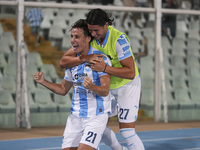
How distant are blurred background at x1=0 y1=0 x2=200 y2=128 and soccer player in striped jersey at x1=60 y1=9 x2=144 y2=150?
3.88 m

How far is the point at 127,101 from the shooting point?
203 inches

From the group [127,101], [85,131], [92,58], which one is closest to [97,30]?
[92,58]

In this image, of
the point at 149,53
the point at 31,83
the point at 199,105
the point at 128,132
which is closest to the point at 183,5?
the point at 149,53

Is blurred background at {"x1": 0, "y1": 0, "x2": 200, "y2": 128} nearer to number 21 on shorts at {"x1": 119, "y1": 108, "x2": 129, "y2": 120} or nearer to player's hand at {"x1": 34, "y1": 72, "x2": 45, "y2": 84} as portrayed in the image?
number 21 on shorts at {"x1": 119, "y1": 108, "x2": 129, "y2": 120}

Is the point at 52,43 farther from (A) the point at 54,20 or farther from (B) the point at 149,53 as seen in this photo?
(B) the point at 149,53

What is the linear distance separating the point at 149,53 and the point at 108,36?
575 centimetres

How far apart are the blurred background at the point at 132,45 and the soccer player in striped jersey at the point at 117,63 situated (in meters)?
3.88

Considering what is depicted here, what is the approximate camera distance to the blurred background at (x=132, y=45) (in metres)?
8.95

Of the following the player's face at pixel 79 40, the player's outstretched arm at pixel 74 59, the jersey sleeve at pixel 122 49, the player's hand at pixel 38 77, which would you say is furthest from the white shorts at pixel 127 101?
the player's hand at pixel 38 77

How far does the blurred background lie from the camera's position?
895 centimetres

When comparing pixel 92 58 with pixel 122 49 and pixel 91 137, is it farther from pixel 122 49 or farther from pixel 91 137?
pixel 91 137

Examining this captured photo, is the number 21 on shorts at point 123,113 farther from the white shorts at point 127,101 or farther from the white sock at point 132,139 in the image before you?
the white sock at point 132,139

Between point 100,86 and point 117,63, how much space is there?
0.79 m

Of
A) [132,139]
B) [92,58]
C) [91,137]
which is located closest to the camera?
[91,137]
